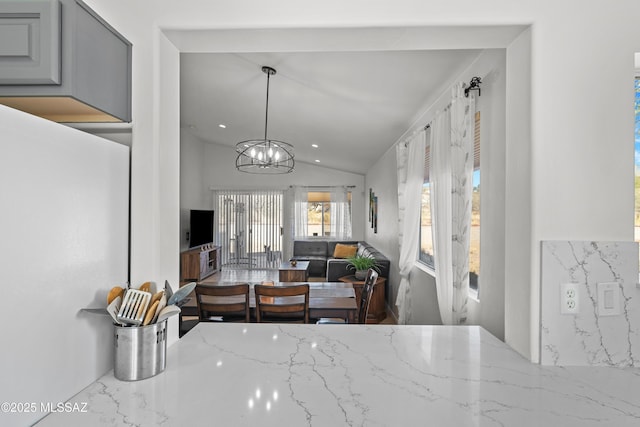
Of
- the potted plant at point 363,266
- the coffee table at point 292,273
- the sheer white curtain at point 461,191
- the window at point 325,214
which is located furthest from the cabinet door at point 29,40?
the window at point 325,214

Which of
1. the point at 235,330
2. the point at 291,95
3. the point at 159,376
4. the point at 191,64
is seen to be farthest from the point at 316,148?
the point at 159,376

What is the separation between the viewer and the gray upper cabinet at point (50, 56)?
0.76 metres

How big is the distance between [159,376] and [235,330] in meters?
0.41

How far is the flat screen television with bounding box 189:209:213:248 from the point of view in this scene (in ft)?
22.7

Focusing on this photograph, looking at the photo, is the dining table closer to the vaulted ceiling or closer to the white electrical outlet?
the white electrical outlet

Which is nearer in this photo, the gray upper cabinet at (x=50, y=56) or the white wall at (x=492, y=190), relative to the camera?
the gray upper cabinet at (x=50, y=56)

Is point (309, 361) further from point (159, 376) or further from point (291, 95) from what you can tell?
point (291, 95)

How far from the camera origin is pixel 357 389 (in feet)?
2.87

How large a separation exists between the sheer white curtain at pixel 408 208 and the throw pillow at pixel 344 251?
11.3 feet

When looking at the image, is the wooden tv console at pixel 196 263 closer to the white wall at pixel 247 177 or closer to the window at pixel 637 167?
the white wall at pixel 247 177

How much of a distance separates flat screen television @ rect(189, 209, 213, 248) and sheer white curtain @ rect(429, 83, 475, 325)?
5.74 m

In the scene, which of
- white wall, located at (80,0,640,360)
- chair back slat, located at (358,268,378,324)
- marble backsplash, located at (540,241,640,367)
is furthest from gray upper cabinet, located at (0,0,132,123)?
chair back slat, located at (358,268,378,324)

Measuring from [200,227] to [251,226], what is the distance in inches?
61.4

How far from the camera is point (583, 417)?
0.76 metres
